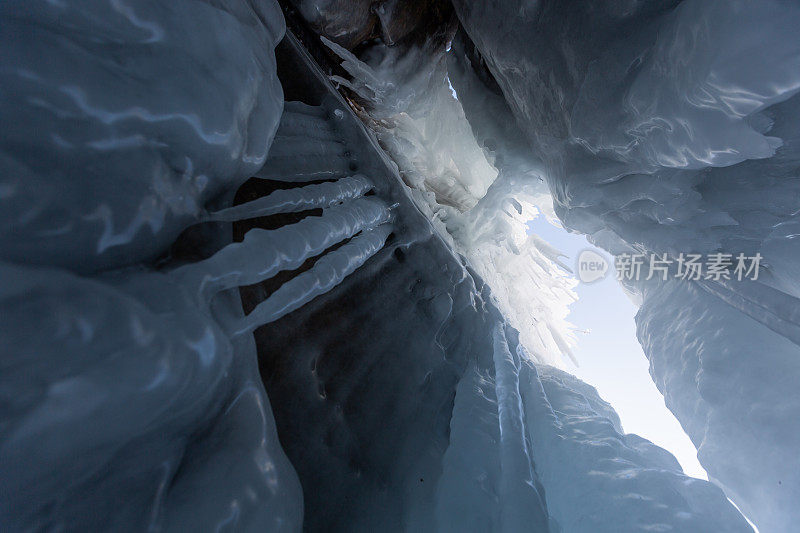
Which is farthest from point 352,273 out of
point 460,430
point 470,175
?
point 470,175

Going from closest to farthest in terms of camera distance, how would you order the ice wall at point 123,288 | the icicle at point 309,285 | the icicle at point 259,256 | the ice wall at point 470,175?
the ice wall at point 123,288
the icicle at point 259,256
the icicle at point 309,285
the ice wall at point 470,175

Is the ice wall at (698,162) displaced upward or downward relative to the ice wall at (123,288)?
upward

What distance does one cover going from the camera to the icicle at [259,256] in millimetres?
909

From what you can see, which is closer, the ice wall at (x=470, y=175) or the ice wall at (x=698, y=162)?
the ice wall at (x=698, y=162)

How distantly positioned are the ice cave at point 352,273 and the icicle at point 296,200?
1cm

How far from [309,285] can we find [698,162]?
1.80m

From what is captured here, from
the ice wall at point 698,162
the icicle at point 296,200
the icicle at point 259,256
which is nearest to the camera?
the icicle at point 259,256

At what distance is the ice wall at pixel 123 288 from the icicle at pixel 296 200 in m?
0.09

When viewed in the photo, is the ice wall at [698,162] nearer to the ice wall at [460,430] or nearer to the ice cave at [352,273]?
the ice cave at [352,273]

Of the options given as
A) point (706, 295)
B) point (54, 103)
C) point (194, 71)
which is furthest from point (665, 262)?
point (54, 103)

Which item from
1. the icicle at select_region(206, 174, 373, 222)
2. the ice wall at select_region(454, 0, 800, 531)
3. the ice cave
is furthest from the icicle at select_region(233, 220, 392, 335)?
the ice wall at select_region(454, 0, 800, 531)

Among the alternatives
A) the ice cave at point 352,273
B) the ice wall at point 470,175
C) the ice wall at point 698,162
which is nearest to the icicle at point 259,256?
the ice cave at point 352,273

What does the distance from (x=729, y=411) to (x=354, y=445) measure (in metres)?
2.38

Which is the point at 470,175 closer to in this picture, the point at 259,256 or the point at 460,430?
the point at 460,430
